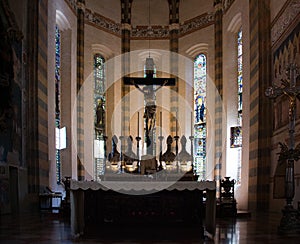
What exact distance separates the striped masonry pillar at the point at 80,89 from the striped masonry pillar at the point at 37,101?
200 inches

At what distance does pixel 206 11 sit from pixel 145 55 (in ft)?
13.8

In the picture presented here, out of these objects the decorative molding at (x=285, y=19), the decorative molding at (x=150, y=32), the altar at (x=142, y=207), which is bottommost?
the altar at (x=142, y=207)

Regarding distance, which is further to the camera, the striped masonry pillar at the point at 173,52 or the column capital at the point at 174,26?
the column capital at the point at 174,26

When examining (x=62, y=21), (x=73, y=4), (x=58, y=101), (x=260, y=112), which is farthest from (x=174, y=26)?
(x=260, y=112)

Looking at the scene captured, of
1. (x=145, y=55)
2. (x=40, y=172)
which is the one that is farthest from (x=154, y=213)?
(x=145, y=55)

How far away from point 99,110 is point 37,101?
26.2ft

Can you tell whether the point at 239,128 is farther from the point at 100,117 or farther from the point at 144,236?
the point at 144,236

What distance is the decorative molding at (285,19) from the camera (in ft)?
43.3

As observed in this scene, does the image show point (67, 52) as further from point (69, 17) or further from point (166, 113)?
point (166, 113)

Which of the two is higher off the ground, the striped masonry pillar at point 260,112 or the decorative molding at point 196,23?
the decorative molding at point 196,23

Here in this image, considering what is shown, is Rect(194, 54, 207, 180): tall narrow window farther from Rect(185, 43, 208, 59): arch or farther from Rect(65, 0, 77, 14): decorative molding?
Rect(65, 0, 77, 14): decorative molding

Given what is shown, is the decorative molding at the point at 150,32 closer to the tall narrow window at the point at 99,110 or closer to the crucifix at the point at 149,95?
the tall narrow window at the point at 99,110

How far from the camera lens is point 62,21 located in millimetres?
21453

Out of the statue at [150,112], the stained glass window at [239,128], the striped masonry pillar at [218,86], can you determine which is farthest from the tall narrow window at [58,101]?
the stained glass window at [239,128]
